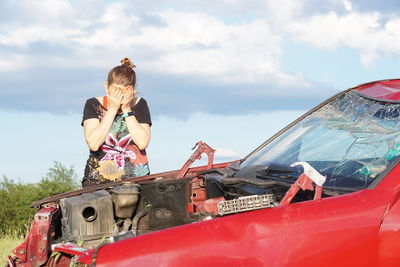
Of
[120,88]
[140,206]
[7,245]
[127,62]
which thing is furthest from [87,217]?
[7,245]

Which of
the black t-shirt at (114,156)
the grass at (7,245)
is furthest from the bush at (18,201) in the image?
the black t-shirt at (114,156)

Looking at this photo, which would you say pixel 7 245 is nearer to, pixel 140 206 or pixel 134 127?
pixel 134 127

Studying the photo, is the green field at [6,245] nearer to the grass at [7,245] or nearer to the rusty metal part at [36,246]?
the grass at [7,245]

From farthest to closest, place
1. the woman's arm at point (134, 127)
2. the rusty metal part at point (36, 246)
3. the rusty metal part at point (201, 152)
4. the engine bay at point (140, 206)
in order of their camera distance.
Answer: the woman's arm at point (134, 127) < the rusty metal part at point (201, 152) < the engine bay at point (140, 206) < the rusty metal part at point (36, 246)

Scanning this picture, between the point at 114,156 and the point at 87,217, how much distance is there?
135cm

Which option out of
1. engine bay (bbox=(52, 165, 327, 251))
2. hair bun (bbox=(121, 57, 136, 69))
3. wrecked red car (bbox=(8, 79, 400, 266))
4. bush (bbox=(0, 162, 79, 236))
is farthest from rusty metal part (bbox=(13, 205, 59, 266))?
bush (bbox=(0, 162, 79, 236))

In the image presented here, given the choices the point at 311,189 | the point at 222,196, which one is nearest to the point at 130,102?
the point at 222,196

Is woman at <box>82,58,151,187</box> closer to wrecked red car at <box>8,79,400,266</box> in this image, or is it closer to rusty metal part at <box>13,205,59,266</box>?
wrecked red car at <box>8,79,400,266</box>

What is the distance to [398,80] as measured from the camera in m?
4.46

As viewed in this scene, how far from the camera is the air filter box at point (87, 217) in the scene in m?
4.54

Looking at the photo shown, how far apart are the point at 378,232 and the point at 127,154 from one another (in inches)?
125

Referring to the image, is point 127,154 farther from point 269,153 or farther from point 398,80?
point 398,80

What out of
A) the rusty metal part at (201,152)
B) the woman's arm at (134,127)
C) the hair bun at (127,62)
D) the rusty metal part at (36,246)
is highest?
the hair bun at (127,62)

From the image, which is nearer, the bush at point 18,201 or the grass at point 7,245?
the grass at point 7,245
